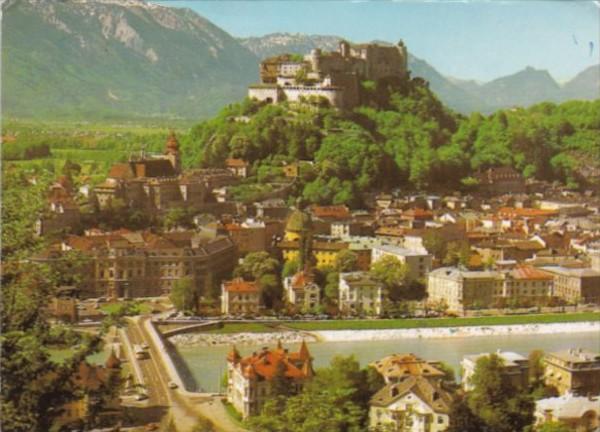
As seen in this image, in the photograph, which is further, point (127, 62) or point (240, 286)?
point (127, 62)

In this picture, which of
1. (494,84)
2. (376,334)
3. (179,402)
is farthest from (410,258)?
(179,402)

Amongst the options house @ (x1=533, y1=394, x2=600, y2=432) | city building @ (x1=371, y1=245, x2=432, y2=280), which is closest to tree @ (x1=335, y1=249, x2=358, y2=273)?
city building @ (x1=371, y1=245, x2=432, y2=280)

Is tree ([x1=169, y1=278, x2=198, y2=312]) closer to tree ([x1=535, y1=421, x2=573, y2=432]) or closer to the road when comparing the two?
the road

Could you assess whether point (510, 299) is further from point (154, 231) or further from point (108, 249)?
point (108, 249)

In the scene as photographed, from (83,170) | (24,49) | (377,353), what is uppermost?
(24,49)

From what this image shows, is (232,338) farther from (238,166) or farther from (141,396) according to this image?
(238,166)

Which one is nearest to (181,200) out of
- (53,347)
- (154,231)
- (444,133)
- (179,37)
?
(154,231)
